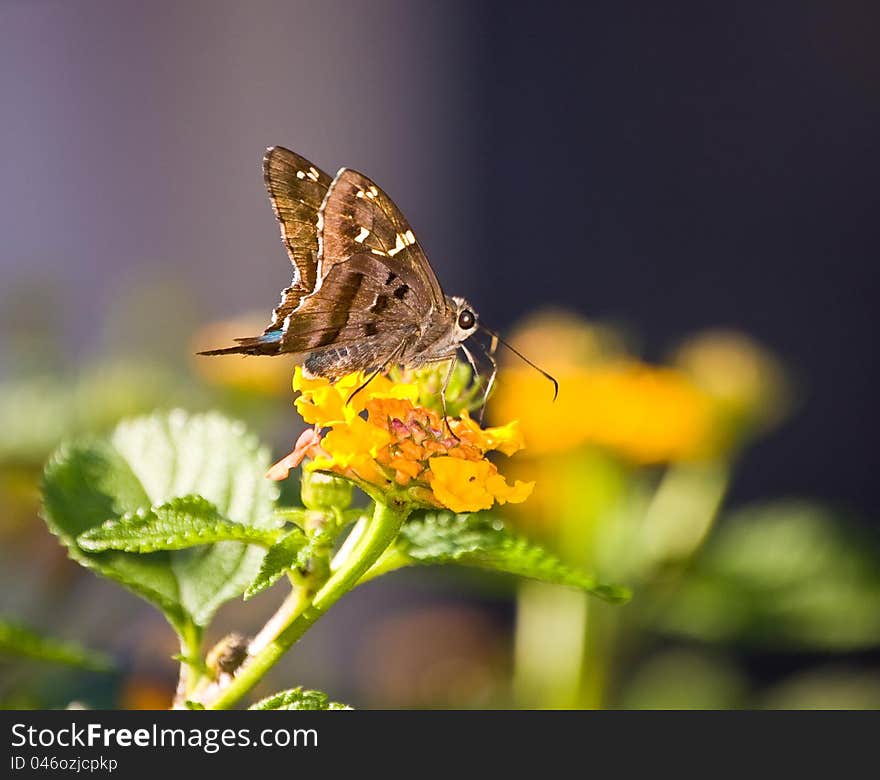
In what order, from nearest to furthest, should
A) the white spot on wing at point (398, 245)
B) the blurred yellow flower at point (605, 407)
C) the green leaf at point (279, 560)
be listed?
the green leaf at point (279, 560)
the white spot on wing at point (398, 245)
the blurred yellow flower at point (605, 407)

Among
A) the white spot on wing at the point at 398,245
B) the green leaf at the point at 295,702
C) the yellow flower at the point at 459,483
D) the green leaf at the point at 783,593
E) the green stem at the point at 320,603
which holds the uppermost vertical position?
the white spot on wing at the point at 398,245

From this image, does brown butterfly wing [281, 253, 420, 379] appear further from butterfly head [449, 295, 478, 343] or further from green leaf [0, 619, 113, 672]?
green leaf [0, 619, 113, 672]

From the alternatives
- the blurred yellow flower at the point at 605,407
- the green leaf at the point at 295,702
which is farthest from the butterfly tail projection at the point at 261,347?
the blurred yellow flower at the point at 605,407

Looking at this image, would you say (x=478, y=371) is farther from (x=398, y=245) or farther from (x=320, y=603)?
(x=320, y=603)

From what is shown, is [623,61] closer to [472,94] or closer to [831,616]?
[472,94]

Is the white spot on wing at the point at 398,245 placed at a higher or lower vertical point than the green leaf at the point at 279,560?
higher

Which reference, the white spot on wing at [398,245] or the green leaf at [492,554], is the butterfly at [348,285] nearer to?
the white spot on wing at [398,245]

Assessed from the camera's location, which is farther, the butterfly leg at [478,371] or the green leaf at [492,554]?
the butterfly leg at [478,371]
